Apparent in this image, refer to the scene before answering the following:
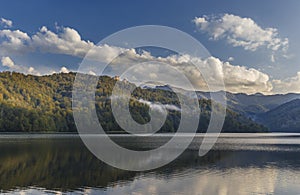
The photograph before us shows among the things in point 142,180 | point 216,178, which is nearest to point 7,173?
point 142,180

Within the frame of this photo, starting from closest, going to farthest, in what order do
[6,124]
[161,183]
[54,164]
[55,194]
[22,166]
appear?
[55,194]
[161,183]
[22,166]
[54,164]
[6,124]

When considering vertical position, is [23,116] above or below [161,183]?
above

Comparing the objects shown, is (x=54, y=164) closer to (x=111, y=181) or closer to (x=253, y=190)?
(x=111, y=181)

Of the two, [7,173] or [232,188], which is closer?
[232,188]

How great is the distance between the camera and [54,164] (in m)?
52.4

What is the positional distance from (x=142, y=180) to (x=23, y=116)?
578 feet

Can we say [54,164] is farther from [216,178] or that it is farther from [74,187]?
→ [216,178]

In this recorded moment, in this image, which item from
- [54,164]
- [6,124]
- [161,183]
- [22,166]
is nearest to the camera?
[161,183]

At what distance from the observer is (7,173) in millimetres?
42781

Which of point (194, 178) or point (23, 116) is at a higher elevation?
point (23, 116)

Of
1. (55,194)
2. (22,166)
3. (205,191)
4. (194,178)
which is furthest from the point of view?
(22,166)

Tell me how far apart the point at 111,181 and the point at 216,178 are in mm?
13571

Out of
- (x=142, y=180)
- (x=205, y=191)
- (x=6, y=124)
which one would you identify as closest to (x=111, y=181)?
(x=142, y=180)

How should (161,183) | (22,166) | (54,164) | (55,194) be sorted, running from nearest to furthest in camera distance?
(55,194)
(161,183)
(22,166)
(54,164)
